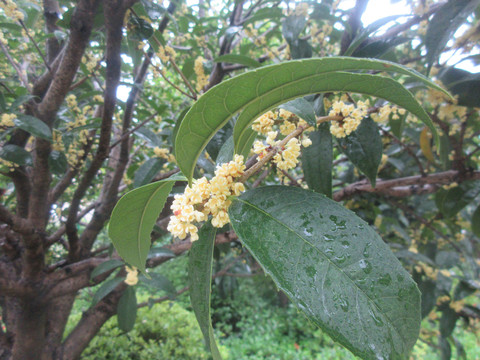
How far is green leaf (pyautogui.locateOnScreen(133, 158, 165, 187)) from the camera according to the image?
49.9 inches

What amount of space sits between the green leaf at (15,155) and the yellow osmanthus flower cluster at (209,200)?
107 cm

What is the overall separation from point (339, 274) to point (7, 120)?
1.35 metres

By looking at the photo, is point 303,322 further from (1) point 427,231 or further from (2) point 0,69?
(2) point 0,69

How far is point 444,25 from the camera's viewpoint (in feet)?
2.85

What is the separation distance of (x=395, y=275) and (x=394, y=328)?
7 centimetres

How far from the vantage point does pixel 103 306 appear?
1.78m

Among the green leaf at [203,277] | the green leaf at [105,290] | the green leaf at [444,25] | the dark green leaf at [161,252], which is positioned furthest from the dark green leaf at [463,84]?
the green leaf at [105,290]

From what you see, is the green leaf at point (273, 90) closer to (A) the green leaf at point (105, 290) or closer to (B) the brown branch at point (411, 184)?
(B) the brown branch at point (411, 184)

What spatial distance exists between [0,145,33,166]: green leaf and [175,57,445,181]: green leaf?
3.56 feet

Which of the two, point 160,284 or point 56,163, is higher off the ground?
point 56,163

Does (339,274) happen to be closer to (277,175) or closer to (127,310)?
(277,175)

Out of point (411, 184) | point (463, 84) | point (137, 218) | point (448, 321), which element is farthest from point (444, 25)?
point (448, 321)

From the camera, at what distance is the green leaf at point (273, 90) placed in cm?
37

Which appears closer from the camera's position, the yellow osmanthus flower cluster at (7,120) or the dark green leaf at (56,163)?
the yellow osmanthus flower cluster at (7,120)
